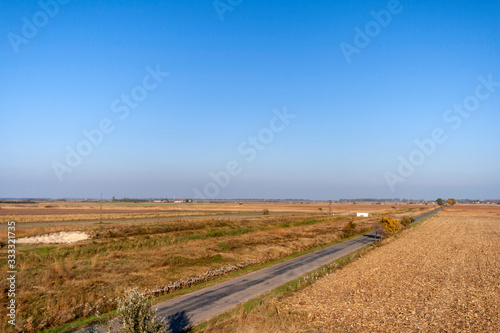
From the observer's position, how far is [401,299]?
56.6 ft

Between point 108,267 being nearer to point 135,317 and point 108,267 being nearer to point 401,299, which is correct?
point 135,317

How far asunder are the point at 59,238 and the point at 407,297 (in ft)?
131

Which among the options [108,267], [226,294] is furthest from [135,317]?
[108,267]

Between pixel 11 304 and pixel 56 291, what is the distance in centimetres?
308

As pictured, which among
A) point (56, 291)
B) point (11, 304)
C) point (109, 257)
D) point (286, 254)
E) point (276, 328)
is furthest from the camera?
point (286, 254)

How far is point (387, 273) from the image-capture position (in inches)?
940

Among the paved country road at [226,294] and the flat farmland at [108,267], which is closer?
the paved country road at [226,294]

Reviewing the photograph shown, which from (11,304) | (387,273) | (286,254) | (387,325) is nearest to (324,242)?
(286,254)

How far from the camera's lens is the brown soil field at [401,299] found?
1364cm

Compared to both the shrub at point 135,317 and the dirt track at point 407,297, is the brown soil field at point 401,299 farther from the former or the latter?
the shrub at point 135,317

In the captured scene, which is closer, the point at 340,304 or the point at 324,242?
the point at 340,304

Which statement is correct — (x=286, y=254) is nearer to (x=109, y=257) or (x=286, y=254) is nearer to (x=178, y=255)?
(x=178, y=255)

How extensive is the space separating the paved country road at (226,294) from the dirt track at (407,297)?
274 cm

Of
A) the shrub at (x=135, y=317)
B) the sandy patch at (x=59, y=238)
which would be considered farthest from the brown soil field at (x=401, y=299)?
the sandy patch at (x=59, y=238)
